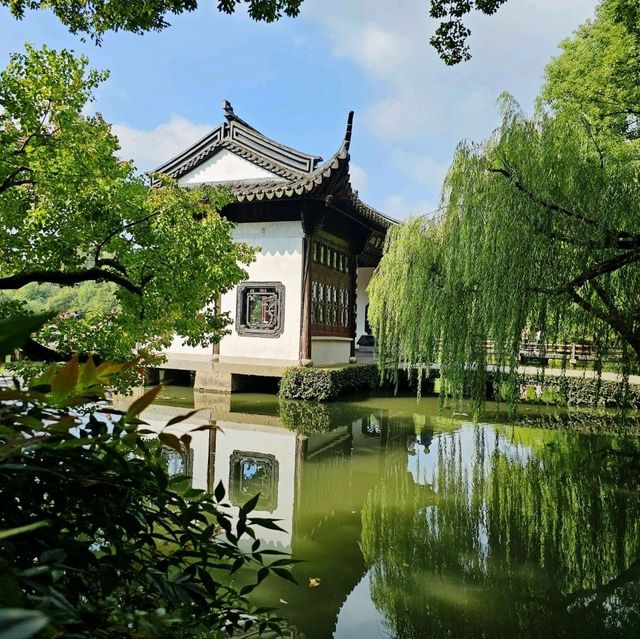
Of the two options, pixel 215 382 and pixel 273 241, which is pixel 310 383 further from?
pixel 273 241

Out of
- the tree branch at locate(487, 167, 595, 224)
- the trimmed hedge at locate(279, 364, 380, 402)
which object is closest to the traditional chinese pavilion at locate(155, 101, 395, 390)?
the trimmed hedge at locate(279, 364, 380, 402)

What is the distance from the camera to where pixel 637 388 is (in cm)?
908

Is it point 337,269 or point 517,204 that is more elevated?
point 337,269

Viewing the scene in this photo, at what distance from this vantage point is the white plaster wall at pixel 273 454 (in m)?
3.60

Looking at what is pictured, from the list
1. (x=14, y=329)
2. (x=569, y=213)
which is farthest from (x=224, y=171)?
(x=14, y=329)

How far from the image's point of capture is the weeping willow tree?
3.27 metres

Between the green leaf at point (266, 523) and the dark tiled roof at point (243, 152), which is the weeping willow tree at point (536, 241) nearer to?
the green leaf at point (266, 523)

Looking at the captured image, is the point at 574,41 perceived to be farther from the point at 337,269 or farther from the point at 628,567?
the point at 628,567

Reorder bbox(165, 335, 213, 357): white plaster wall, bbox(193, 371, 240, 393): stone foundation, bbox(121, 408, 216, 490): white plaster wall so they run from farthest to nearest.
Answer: bbox(165, 335, 213, 357): white plaster wall
bbox(193, 371, 240, 393): stone foundation
bbox(121, 408, 216, 490): white plaster wall

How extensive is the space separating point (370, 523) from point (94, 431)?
128 inches

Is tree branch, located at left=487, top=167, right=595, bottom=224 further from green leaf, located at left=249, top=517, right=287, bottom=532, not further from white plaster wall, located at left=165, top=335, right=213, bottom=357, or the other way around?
white plaster wall, located at left=165, top=335, right=213, bottom=357

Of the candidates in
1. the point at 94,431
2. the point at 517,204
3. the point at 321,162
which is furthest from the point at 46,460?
the point at 321,162

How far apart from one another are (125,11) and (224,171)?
7497mm

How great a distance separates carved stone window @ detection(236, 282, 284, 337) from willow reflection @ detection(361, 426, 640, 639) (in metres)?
5.26
